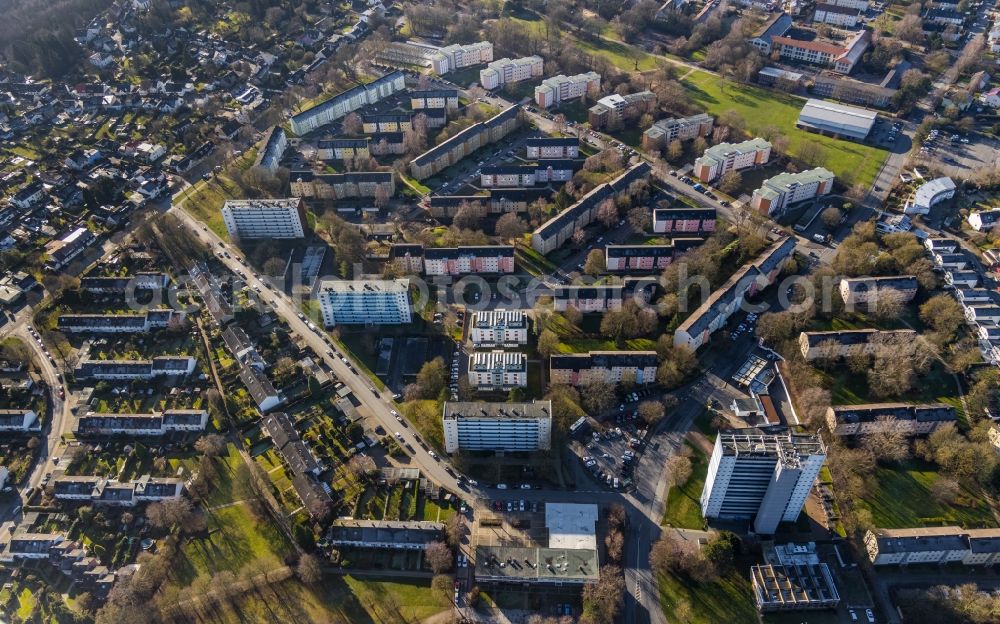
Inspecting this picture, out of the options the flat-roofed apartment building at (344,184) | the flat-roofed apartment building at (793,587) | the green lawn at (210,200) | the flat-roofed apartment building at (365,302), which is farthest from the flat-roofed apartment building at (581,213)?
the flat-roofed apartment building at (793,587)

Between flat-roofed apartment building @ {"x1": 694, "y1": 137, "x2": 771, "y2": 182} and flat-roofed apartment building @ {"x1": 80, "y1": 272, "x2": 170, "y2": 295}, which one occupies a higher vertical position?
flat-roofed apartment building @ {"x1": 694, "y1": 137, "x2": 771, "y2": 182}

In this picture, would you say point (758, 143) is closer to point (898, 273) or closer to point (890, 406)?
point (898, 273)

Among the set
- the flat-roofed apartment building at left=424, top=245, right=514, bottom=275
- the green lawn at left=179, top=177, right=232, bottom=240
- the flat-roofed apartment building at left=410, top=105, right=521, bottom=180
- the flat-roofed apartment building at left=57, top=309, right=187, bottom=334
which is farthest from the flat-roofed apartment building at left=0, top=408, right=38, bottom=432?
the flat-roofed apartment building at left=410, top=105, right=521, bottom=180

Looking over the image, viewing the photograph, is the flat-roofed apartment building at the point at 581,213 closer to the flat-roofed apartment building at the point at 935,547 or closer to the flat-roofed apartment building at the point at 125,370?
the flat-roofed apartment building at the point at 125,370

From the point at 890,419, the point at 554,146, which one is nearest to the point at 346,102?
the point at 554,146

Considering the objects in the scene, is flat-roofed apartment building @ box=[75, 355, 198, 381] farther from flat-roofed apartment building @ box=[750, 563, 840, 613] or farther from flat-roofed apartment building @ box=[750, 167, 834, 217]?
flat-roofed apartment building @ box=[750, 167, 834, 217]

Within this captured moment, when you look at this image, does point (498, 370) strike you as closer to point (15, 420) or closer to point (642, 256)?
point (642, 256)

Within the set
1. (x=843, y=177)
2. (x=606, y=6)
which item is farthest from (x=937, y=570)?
(x=606, y=6)
